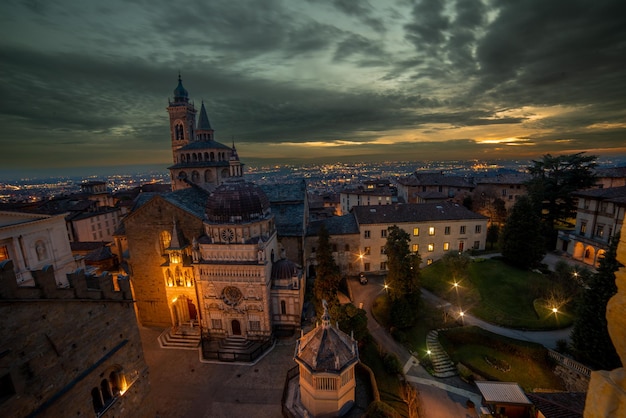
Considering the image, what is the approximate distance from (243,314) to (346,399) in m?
15.3

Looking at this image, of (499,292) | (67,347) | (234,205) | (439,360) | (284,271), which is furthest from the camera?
(499,292)

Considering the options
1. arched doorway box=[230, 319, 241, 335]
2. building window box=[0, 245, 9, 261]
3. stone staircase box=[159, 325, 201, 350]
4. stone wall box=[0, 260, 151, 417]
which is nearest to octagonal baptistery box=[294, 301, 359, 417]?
stone wall box=[0, 260, 151, 417]

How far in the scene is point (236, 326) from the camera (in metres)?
32.4

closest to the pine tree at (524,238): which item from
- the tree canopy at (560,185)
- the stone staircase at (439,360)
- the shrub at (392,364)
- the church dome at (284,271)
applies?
the tree canopy at (560,185)

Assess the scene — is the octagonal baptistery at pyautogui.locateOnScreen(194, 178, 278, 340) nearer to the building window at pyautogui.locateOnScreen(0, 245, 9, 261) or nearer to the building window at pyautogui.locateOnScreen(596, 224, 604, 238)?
the building window at pyautogui.locateOnScreen(0, 245, 9, 261)

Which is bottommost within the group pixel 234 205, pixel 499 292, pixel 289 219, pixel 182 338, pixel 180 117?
pixel 182 338

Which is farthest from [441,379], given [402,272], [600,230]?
[600,230]

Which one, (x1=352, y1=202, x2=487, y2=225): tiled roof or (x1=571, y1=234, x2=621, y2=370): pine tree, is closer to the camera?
(x1=571, y1=234, x2=621, y2=370): pine tree

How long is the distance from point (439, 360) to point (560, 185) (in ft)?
141

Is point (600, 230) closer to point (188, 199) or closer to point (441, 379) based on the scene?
point (441, 379)

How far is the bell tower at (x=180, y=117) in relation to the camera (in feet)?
230

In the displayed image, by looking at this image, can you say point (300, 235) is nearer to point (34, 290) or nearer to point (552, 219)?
point (34, 290)

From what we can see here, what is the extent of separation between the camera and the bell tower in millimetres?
70125

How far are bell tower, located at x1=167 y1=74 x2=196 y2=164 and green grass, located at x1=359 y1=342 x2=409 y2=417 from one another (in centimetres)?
6182
